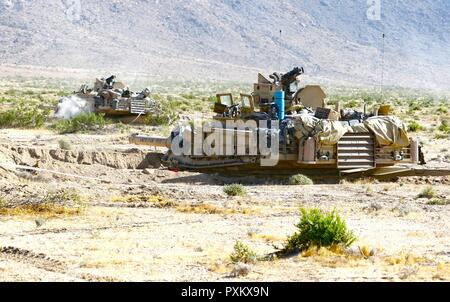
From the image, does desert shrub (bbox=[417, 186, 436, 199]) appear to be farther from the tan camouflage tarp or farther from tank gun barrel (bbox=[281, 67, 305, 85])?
tank gun barrel (bbox=[281, 67, 305, 85])

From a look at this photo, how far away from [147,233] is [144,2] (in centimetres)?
11105

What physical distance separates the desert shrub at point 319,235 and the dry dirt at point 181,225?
0.28 m

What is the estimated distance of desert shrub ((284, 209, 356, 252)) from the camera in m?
13.3

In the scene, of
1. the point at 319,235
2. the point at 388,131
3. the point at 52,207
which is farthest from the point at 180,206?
the point at 388,131

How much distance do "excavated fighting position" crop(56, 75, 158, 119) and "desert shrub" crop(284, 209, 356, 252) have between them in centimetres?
2647

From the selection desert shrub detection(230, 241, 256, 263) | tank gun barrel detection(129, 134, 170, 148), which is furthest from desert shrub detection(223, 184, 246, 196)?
desert shrub detection(230, 241, 256, 263)

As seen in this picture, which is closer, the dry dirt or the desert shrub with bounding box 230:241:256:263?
the dry dirt

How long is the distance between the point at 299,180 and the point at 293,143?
0.78 metres

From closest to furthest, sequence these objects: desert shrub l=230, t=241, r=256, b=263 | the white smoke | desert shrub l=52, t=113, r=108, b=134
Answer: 1. desert shrub l=230, t=241, r=256, b=263
2. desert shrub l=52, t=113, r=108, b=134
3. the white smoke

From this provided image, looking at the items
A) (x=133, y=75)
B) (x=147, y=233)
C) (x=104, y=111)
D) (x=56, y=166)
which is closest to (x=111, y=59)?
(x=133, y=75)

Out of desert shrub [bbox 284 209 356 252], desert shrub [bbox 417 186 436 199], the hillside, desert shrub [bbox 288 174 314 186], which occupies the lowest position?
desert shrub [bbox 284 209 356 252]

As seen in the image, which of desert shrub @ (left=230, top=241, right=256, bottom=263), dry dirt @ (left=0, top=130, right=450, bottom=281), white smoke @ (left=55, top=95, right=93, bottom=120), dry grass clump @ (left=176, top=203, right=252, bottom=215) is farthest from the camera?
white smoke @ (left=55, top=95, right=93, bottom=120)

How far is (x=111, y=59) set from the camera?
372 ft
